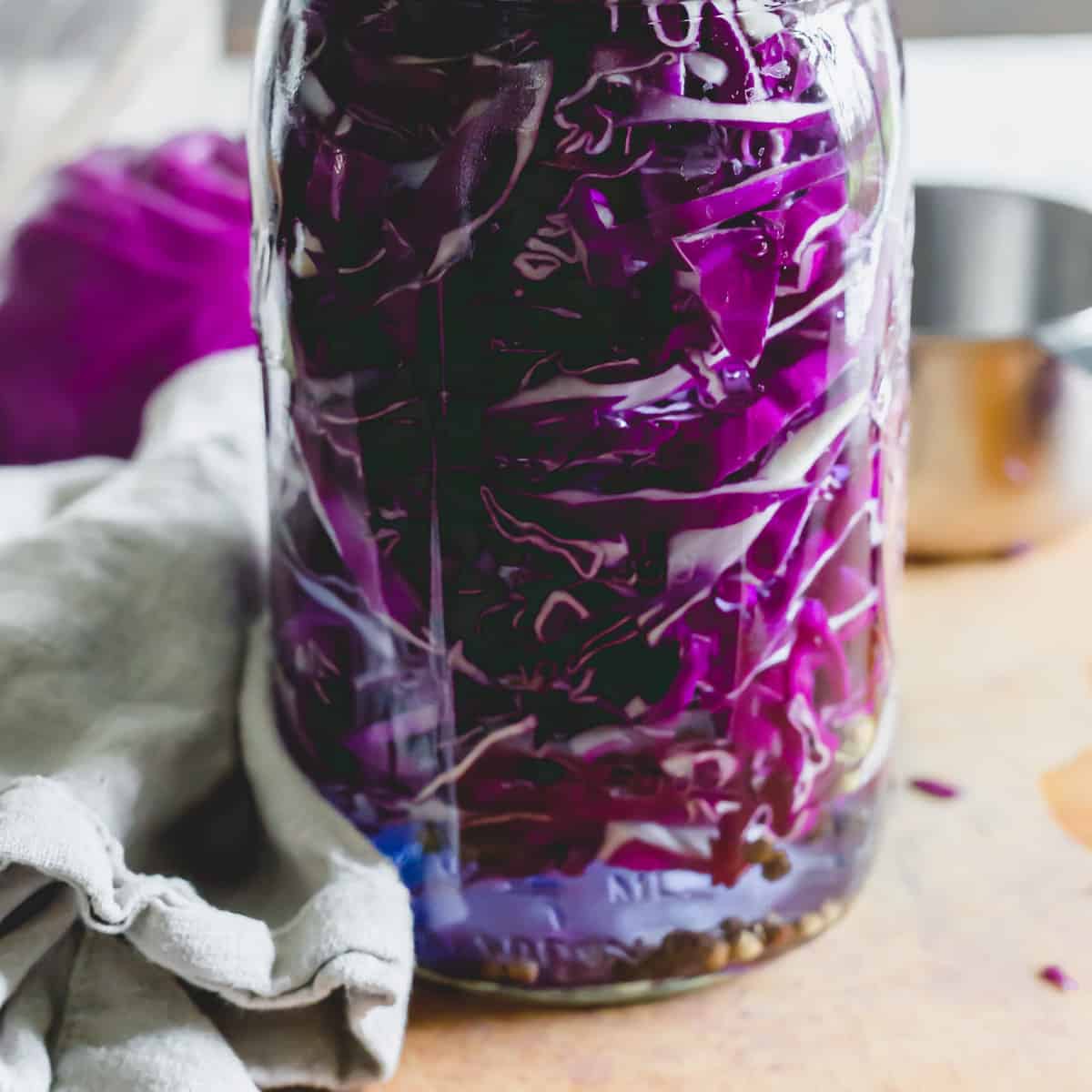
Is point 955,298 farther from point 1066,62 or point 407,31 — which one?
point 1066,62

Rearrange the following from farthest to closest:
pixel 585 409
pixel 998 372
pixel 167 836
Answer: pixel 998 372
pixel 167 836
pixel 585 409

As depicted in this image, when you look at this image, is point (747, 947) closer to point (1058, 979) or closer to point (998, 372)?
point (1058, 979)

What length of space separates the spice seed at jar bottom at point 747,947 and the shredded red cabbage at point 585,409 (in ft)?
0.07

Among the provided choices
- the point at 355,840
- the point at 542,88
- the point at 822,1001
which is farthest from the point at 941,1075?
the point at 542,88

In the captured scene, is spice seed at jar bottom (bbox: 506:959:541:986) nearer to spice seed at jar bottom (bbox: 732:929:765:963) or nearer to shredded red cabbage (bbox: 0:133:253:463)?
spice seed at jar bottom (bbox: 732:929:765:963)

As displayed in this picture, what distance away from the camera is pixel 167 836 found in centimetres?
51

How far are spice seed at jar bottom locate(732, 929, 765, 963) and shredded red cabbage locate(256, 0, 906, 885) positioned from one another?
0.8 inches

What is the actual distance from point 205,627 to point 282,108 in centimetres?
18

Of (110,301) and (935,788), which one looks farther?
(110,301)

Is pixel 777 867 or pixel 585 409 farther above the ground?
pixel 585 409

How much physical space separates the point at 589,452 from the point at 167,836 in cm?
19

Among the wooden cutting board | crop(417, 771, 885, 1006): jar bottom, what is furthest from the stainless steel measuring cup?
crop(417, 771, 885, 1006): jar bottom

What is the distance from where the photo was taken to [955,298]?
755mm

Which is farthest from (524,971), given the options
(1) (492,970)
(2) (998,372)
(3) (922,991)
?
(2) (998,372)
